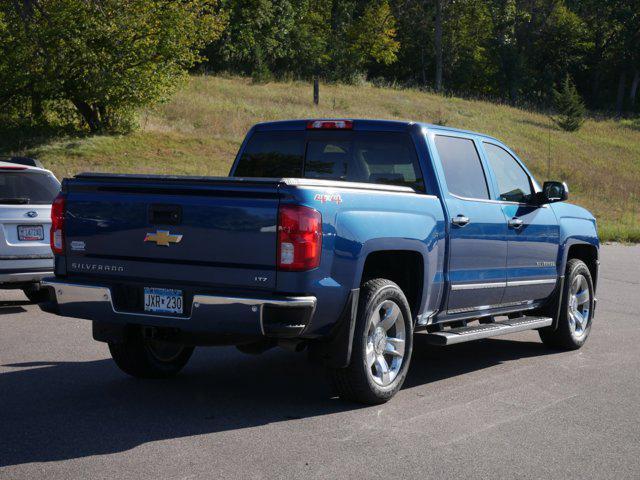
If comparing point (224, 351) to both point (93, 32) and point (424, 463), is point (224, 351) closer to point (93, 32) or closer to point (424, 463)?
point (424, 463)

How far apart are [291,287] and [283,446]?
962 mm

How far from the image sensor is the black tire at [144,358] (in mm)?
7020

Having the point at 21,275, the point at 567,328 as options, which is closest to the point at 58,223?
the point at 21,275

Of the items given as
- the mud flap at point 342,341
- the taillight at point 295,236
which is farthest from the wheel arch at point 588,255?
the taillight at point 295,236

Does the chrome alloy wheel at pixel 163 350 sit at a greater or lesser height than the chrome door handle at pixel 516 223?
lesser

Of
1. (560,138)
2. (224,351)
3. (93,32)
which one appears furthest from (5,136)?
(560,138)

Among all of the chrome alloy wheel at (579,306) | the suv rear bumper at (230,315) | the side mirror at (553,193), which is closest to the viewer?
the suv rear bumper at (230,315)

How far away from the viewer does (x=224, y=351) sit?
28.1 ft

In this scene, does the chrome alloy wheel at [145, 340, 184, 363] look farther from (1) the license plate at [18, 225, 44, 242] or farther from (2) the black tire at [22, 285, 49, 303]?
(2) the black tire at [22, 285, 49, 303]

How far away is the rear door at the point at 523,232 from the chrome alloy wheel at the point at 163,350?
2.93 meters

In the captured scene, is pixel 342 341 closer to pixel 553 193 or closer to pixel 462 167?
pixel 462 167

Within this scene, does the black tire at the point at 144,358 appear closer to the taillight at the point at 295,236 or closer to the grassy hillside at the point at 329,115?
the taillight at the point at 295,236

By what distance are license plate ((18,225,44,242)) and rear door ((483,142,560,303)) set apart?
5.34 m

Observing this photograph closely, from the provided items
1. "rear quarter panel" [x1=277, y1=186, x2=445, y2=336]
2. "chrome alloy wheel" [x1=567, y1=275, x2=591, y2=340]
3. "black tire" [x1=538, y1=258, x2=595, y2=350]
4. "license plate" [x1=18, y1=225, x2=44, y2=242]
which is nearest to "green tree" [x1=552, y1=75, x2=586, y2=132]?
"chrome alloy wheel" [x1=567, y1=275, x2=591, y2=340]
